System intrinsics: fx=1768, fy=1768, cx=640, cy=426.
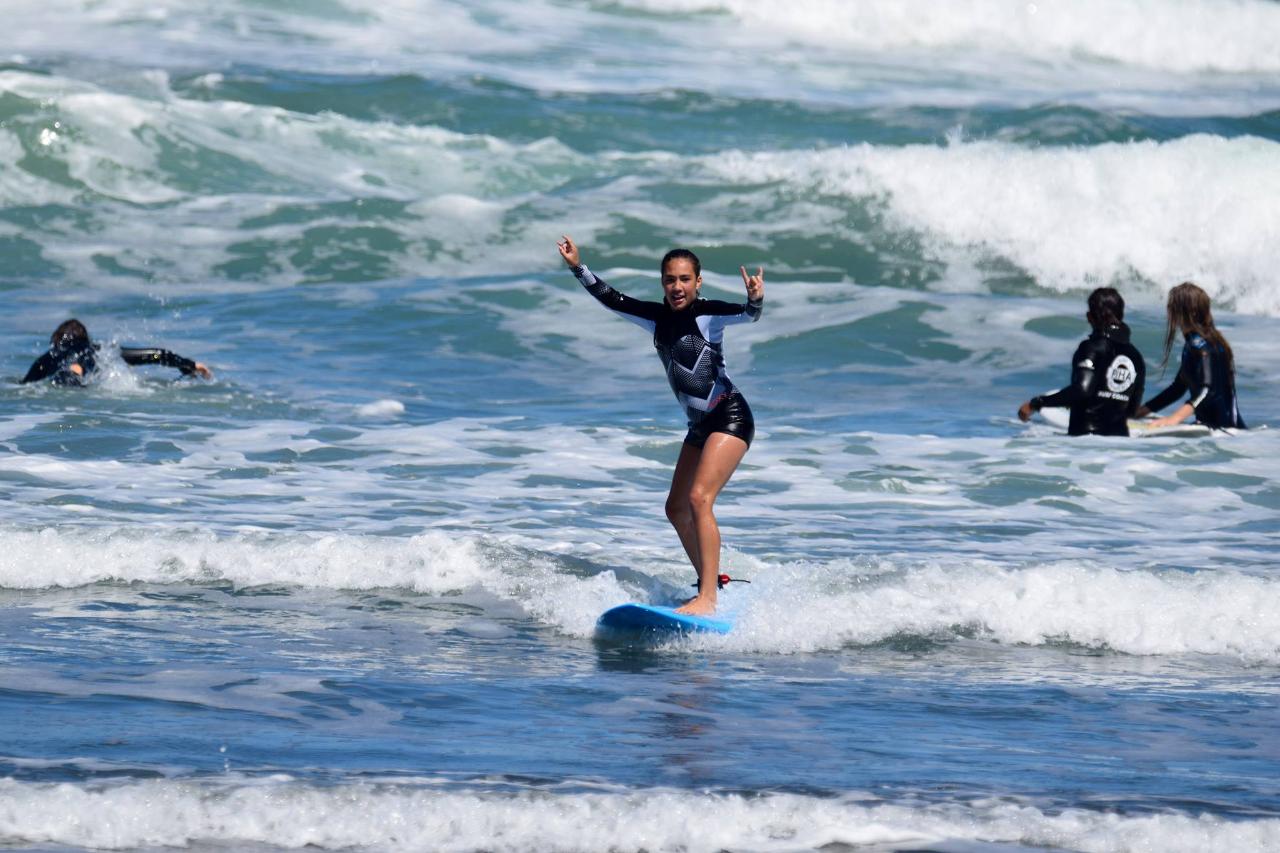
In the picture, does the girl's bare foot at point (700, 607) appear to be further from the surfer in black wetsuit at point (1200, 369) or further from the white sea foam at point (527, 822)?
the surfer in black wetsuit at point (1200, 369)

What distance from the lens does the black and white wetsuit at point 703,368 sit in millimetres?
8164

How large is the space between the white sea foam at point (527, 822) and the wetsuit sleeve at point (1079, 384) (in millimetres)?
7407

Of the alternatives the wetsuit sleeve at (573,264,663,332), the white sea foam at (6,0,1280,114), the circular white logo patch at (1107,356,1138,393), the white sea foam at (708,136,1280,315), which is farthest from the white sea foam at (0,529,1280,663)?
the white sea foam at (6,0,1280,114)

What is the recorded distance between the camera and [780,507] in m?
10.9

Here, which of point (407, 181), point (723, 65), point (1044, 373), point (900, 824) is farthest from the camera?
point (723, 65)

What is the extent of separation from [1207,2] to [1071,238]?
78.2 ft

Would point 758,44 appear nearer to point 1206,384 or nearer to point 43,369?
point 43,369

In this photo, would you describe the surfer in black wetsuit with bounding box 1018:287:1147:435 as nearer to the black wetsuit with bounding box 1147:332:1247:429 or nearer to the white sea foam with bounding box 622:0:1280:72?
the black wetsuit with bounding box 1147:332:1247:429

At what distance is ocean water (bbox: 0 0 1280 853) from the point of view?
5457 mm

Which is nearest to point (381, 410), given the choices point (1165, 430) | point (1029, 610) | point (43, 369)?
point (43, 369)

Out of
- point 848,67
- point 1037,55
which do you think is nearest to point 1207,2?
point 1037,55

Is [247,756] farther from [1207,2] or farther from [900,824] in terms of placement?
[1207,2]

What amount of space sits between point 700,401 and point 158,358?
6874 mm

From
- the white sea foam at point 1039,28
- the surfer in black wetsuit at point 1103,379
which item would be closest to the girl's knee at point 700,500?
the surfer in black wetsuit at point 1103,379
